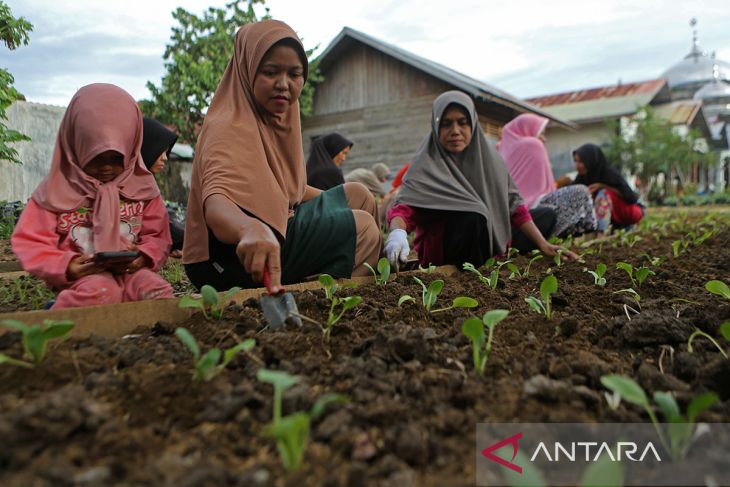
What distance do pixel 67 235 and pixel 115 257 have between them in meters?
0.28

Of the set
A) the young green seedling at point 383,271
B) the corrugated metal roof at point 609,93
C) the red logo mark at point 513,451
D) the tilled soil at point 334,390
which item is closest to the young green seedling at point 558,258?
the young green seedling at point 383,271

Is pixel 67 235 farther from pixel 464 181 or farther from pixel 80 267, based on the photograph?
pixel 464 181

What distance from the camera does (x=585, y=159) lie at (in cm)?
653

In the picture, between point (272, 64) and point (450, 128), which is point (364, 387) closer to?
point (272, 64)

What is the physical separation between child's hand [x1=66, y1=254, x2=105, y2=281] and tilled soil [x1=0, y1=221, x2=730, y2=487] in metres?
0.67

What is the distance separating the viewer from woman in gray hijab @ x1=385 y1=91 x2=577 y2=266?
3.48m

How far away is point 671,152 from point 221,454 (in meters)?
22.7

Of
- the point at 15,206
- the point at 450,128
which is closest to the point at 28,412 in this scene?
the point at 450,128

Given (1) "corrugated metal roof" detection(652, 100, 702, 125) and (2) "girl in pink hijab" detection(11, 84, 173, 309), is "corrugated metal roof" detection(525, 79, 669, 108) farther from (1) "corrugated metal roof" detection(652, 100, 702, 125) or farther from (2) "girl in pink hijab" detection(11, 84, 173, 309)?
(2) "girl in pink hijab" detection(11, 84, 173, 309)

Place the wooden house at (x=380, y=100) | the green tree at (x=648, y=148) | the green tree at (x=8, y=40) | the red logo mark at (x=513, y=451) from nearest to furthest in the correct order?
1. the red logo mark at (x=513, y=451)
2. the green tree at (x=8, y=40)
3. the wooden house at (x=380, y=100)
4. the green tree at (x=648, y=148)

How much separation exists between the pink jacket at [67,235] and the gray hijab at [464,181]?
1.64m

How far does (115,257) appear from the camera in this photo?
214 centimetres

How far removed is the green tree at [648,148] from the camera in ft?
66.8

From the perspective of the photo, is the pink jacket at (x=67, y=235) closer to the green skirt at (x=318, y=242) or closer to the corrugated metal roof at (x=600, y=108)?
the green skirt at (x=318, y=242)
